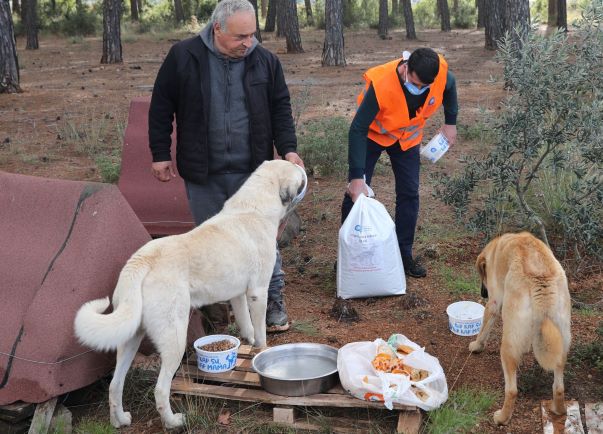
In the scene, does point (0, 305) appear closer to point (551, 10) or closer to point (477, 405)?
point (477, 405)

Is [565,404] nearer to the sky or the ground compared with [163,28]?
nearer to the ground

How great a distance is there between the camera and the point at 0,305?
4031mm

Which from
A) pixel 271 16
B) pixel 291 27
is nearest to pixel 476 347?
pixel 291 27

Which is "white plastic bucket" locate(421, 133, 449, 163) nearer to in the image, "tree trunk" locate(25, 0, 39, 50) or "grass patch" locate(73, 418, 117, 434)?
"grass patch" locate(73, 418, 117, 434)

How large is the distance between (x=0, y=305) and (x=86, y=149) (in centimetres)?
635

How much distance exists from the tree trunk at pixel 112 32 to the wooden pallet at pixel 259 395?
56.1ft

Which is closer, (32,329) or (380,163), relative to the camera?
(32,329)

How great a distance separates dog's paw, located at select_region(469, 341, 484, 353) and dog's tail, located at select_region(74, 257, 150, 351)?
7.02 ft

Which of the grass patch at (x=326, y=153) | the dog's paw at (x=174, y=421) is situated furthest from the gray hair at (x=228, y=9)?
the grass patch at (x=326, y=153)

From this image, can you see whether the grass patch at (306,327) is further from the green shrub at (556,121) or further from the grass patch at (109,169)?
the grass patch at (109,169)

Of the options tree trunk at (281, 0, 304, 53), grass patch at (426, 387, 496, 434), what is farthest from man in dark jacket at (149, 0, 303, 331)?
tree trunk at (281, 0, 304, 53)

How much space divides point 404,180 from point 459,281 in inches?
36.6

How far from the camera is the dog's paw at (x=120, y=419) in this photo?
151 inches

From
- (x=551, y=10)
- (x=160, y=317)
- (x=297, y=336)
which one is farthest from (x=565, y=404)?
(x=551, y=10)
